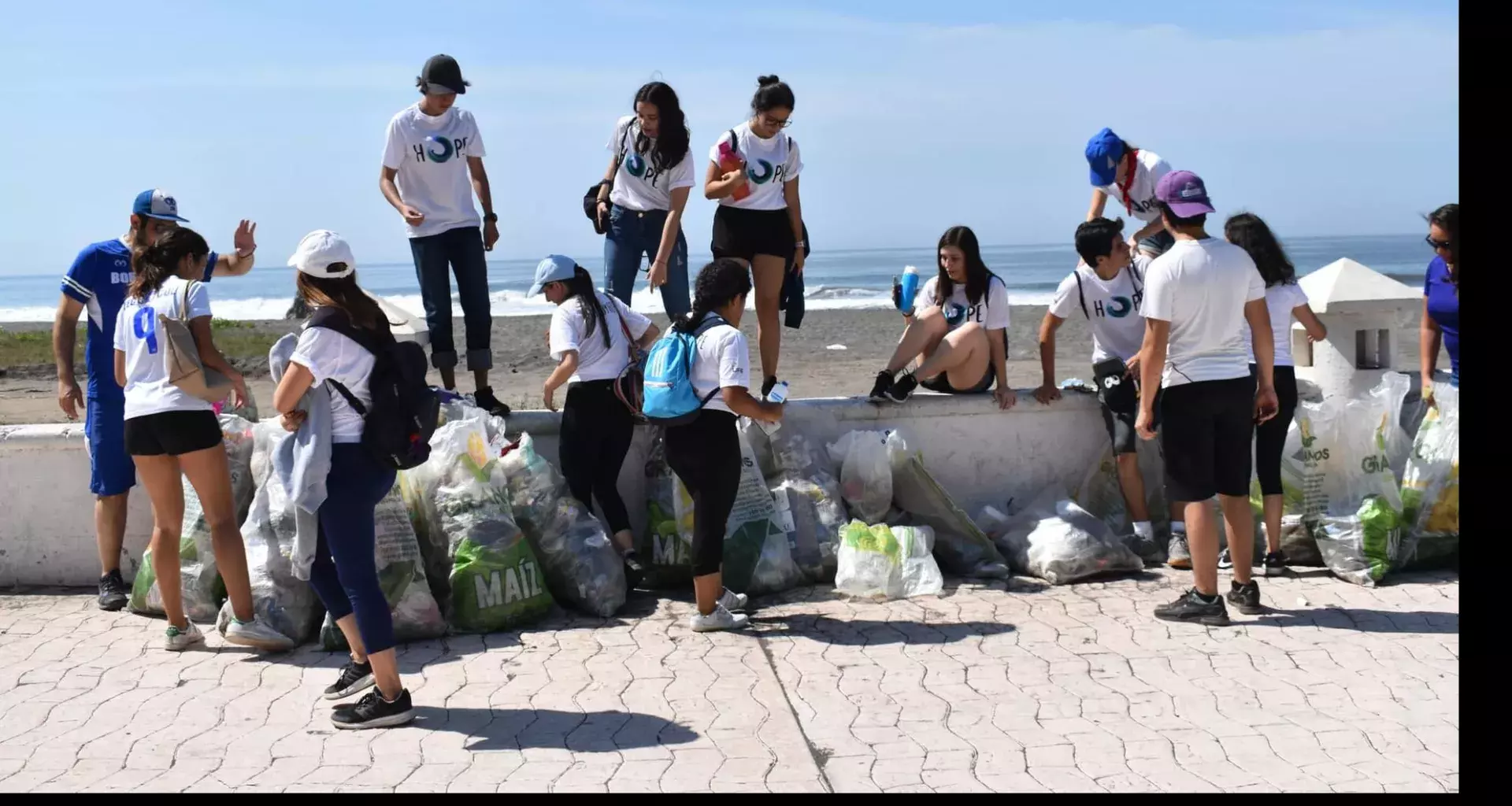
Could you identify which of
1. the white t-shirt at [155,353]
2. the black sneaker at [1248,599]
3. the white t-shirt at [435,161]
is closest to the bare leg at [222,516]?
the white t-shirt at [155,353]

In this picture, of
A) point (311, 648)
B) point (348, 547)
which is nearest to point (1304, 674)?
point (348, 547)

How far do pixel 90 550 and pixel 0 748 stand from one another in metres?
2.14

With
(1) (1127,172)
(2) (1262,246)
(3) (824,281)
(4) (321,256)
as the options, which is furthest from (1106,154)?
(3) (824,281)

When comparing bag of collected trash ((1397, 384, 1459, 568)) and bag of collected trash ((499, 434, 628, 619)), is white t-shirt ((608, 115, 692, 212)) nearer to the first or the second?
bag of collected trash ((499, 434, 628, 619))

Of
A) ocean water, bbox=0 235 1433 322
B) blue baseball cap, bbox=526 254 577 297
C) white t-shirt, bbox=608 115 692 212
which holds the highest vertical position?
white t-shirt, bbox=608 115 692 212

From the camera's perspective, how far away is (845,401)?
22.7 ft

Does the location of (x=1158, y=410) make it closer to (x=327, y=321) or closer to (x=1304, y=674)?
(x=1304, y=674)

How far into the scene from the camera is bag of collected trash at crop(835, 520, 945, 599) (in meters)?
6.08

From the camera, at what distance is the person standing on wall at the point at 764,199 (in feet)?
23.0

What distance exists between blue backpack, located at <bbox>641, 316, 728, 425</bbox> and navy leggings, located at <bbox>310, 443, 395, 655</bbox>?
119cm

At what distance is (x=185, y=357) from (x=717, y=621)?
7.46ft

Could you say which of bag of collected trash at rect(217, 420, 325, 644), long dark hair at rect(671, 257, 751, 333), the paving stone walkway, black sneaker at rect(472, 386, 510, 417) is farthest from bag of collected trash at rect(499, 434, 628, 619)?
long dark hair at rect(671, 257, 751, 333)

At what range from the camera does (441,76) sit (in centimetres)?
691

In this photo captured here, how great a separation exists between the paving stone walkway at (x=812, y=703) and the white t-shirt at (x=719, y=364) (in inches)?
39.8
